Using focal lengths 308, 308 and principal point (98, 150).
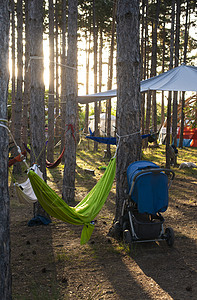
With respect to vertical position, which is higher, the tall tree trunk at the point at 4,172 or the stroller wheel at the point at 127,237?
the tall tree trunk at the point at 4,172

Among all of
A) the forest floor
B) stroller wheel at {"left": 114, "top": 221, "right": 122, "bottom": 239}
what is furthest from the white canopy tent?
stroller wheel at {"left": 114, "top": 221, "right": 122, "bottom": 239}

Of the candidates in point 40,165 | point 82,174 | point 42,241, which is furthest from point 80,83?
Answer: point 42,241

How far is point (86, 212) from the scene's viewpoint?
3.75 meters

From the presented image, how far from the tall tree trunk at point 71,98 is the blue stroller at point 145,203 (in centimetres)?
238

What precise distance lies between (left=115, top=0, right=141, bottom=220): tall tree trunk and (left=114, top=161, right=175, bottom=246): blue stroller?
32cm

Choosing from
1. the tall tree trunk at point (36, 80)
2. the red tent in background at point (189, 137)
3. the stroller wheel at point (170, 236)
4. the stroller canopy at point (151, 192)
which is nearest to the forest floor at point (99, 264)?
the stroller wheel at point (170, 236)

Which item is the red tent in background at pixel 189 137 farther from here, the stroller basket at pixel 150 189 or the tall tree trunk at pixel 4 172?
the tall tree trunk at pixel 4 172

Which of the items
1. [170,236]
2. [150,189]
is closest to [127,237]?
[170,236]

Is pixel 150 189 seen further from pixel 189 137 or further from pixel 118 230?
pixel 189 137

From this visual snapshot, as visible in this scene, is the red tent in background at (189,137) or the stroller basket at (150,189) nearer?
the stroller basket at (150,189)

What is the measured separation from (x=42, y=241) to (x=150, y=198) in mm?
1705

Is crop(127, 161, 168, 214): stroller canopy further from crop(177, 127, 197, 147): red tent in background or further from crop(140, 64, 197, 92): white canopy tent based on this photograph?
crop(177, 127, 197, 147): red tent in background

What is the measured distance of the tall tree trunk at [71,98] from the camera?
6.12 meters

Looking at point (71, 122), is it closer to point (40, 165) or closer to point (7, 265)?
point (40, 165)
